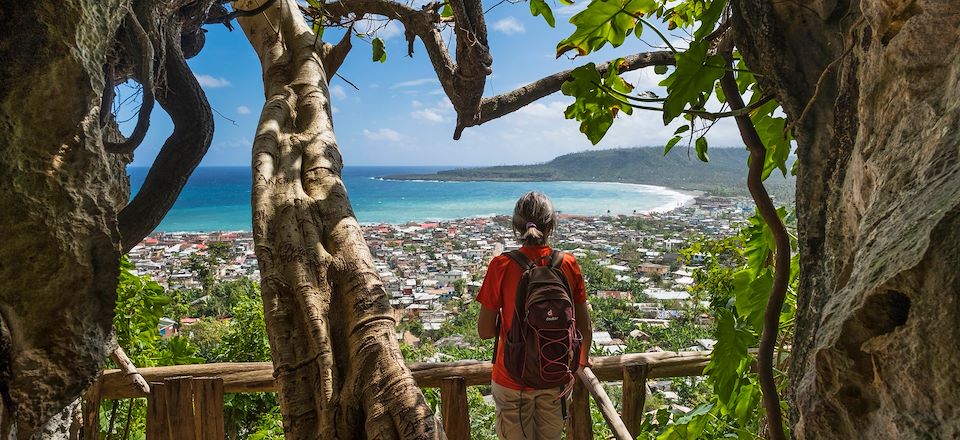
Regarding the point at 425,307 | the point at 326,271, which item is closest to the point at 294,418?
the point at 326,271

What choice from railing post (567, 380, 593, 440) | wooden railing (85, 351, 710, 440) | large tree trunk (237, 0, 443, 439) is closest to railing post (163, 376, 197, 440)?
wooden railing (85, 351, 710, 440)

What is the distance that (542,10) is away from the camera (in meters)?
1.53

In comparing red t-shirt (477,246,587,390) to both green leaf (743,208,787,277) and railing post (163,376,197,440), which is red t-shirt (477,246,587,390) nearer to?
green leaf (743,208,787,277)

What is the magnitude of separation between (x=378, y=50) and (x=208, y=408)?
5.66 ft

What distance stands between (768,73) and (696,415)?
1186 millimetres

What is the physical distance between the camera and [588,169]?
31.0 ft

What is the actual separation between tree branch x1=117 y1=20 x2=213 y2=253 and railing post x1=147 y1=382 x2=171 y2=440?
83 cm

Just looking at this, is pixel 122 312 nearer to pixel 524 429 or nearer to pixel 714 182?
pixel 524 429

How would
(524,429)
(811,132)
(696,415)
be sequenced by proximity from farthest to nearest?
(524,429) → (696,415) → (811,132)

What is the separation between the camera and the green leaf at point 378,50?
272cm

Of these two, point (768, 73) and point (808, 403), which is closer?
point (808, 403)

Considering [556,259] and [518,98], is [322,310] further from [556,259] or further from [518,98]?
[518,98]

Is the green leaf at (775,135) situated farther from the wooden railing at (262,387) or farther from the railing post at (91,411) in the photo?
the railing post at (91,411)

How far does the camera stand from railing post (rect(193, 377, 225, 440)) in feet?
7.49
